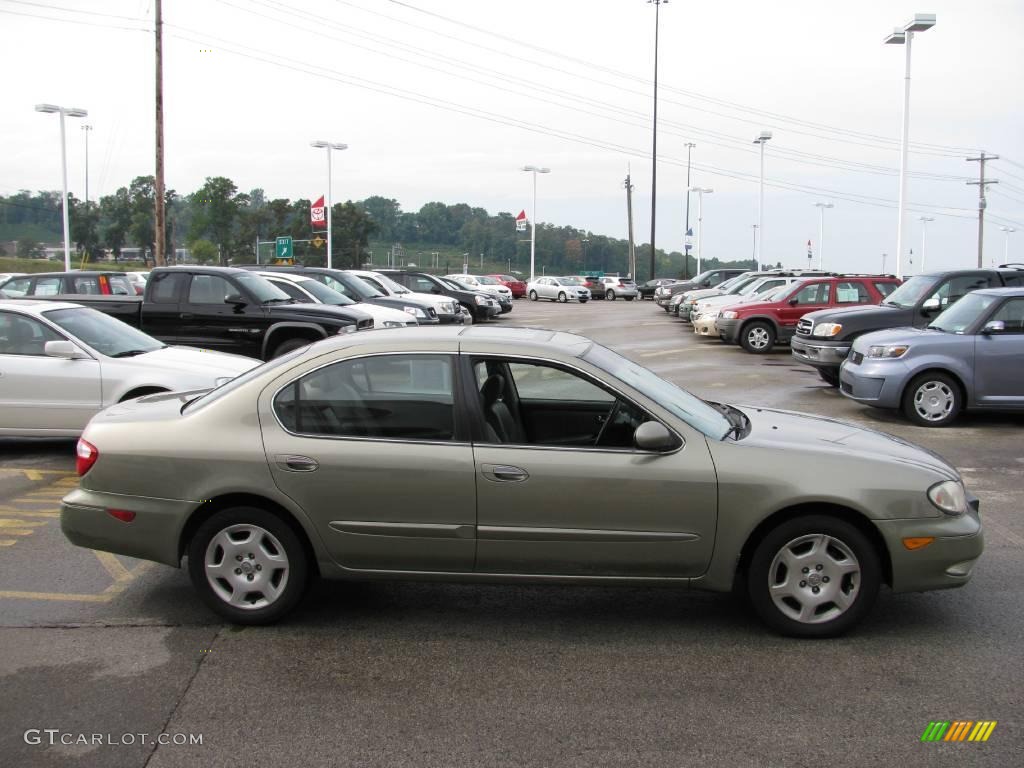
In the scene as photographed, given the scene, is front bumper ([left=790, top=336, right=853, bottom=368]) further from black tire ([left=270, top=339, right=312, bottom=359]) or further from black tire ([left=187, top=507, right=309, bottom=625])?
black tire ([left=187, top=507, right=309, bottom=625])

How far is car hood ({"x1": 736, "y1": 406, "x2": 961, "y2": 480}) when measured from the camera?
4.78 meters

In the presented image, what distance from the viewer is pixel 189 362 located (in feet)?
30.2

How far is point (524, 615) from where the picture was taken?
5059mm

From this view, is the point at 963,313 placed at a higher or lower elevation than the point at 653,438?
higher

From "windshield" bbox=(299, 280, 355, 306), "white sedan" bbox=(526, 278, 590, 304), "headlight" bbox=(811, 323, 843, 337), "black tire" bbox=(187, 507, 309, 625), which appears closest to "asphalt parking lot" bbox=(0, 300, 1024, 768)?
"black tire" bbox=(187, 507, 309, 625)

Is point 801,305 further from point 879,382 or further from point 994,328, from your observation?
point 994,328

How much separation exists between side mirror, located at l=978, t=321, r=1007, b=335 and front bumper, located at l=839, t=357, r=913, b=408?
0.95 metres

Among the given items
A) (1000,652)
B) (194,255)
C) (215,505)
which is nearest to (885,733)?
(1000,652)

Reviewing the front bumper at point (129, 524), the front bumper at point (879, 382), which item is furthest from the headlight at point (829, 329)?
the front bumper at point (129, 524)

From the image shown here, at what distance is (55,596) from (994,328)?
9.85 meters

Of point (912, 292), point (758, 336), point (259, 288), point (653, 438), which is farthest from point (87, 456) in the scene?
point (758, 336)

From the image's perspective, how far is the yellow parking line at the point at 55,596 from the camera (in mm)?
5277

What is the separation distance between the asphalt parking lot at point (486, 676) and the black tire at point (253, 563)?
0.39ft

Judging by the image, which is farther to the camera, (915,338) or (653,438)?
(915,338)
